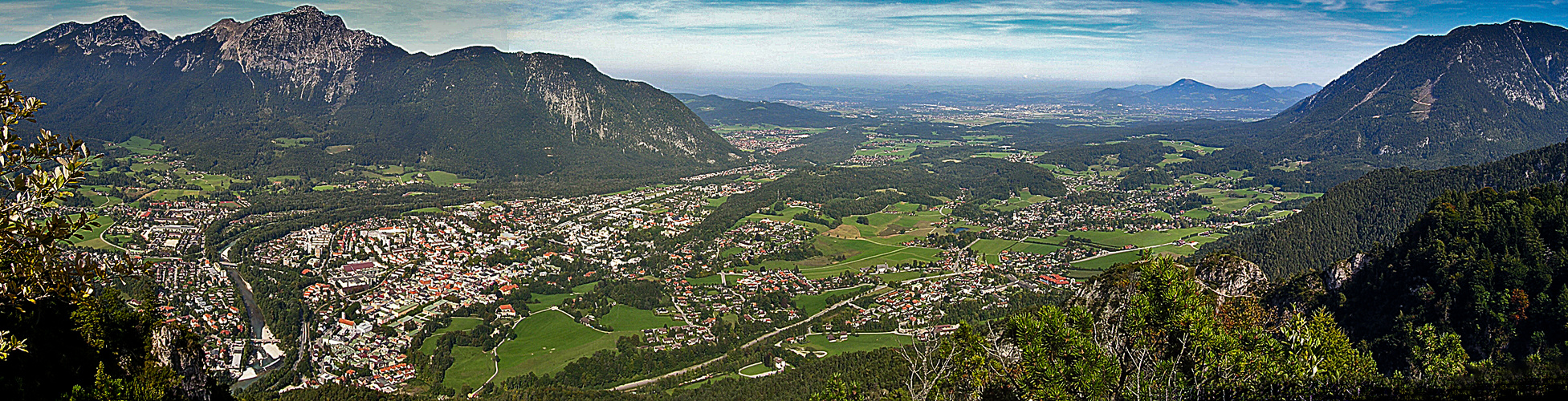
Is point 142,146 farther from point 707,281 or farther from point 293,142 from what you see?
point 707,281

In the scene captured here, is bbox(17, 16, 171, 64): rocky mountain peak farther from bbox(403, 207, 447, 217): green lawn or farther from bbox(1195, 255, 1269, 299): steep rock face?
bbox(1195, 255, 1269, 299): steep rock face

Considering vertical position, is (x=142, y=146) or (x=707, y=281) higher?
(x=142, y=146)

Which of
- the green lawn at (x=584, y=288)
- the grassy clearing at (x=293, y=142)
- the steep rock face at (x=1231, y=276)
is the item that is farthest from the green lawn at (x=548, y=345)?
the grassy clearing at (x=293, y=142)

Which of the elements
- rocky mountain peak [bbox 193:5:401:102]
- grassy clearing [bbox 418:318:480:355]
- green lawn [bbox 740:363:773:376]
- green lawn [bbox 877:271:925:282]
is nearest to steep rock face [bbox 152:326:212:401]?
grassy clearing [bbox 418:318:480:355]

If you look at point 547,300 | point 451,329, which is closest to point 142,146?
point 547,300

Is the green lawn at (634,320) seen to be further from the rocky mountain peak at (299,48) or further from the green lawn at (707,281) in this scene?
the rocky mountain peak at (299,48)
